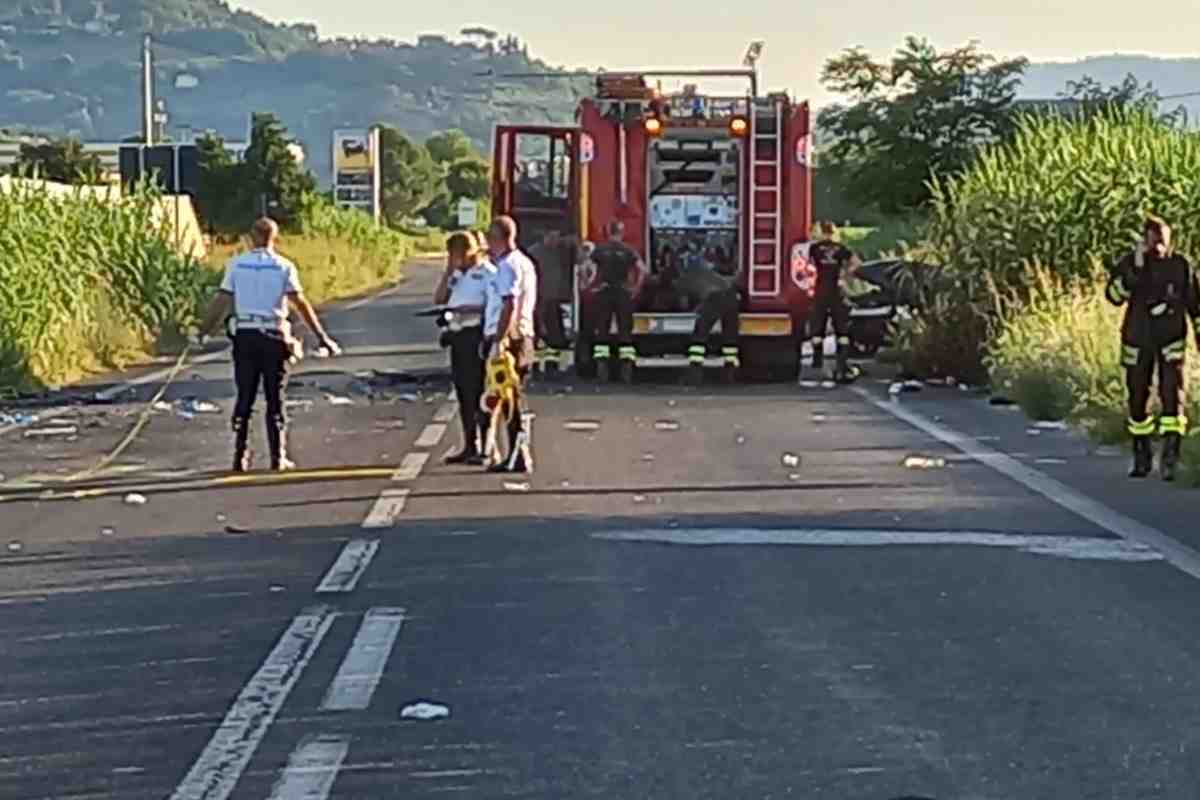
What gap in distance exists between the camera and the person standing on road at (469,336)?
677 inches

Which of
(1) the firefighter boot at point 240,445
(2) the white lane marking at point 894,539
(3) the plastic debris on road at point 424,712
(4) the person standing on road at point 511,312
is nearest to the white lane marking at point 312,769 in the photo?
(3) the plastic debris on road at point 424,712

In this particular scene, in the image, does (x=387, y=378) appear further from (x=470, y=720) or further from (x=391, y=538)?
(x=470, y=720)

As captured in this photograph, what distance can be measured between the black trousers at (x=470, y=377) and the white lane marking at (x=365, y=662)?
22.0 feet

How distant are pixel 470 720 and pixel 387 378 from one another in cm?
1886

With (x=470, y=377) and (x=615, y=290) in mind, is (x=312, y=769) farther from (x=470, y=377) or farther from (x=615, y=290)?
(x=615, y=290)

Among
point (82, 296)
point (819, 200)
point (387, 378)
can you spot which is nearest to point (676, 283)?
point (387, 378)

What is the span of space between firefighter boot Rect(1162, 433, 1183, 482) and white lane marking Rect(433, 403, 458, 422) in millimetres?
7111

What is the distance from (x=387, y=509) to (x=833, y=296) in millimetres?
13485

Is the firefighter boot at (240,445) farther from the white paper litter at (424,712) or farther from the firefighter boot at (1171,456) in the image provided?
the white paper litter at (424,712)

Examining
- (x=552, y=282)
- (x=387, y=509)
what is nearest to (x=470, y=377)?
(x=387, y=509)

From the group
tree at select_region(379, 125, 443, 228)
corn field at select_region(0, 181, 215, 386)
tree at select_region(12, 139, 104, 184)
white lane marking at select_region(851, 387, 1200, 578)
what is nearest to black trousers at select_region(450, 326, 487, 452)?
white lane marking at select_region(851, 387, 1200, 578)

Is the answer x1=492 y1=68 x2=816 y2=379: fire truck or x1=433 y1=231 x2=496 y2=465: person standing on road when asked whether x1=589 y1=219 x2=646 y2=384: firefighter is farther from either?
x1=433 y1=231 x2=496 y2=465: person standing on road

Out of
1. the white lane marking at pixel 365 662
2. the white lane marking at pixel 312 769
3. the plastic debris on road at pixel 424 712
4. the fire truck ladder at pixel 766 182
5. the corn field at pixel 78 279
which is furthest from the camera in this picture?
the corn field at pixel 78 279

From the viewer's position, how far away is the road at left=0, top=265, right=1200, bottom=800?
7.53 m
